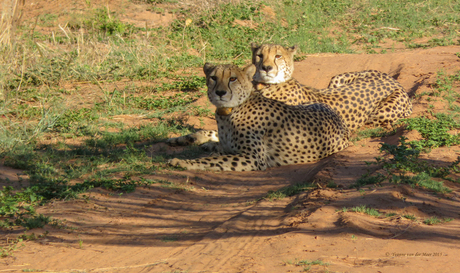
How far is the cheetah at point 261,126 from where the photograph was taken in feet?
19.8

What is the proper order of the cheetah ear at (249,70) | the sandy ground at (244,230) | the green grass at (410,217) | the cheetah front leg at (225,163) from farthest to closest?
the cheetah ear at (249,70), the cheetah front leg at (225,163), the green grass at (410,217), the sandy ground at (244,230)

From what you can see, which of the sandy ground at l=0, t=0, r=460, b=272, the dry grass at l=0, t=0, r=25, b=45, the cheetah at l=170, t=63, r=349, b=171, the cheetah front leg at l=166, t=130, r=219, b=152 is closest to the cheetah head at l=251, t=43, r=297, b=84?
the cheetah at l=170, t=63, r=349, b=171

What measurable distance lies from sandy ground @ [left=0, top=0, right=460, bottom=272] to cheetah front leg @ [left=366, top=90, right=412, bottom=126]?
1889 millimetres

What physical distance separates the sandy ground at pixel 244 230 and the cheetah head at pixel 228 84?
1136mm

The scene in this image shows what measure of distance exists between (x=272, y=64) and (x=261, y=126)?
1428 mm

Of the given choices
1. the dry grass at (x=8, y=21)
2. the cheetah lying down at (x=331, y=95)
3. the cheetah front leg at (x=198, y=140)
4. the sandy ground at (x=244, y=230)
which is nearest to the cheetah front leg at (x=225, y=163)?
the sandy ground at (x=244, y=230)

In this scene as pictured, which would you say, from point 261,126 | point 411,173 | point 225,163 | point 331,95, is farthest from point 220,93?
point 411,173

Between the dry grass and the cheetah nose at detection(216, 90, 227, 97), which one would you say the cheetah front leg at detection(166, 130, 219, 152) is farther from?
the dry grass

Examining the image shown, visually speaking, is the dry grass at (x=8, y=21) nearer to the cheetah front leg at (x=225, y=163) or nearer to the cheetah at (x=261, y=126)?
the cheetah at (x=261, y=126)

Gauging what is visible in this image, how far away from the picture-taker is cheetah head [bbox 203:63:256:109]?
6.02 metres

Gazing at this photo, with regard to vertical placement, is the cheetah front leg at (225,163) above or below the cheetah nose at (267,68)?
below

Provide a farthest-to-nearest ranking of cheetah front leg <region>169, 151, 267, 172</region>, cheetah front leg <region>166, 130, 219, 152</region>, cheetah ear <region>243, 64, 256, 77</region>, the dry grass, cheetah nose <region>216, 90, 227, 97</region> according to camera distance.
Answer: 1. the dry grass
2. cheetah front leg <region>166, 130, 219, 152</region>
3. cheetah ear <region>243, 64, 256, 77</region>
4. cheetah nose <region>216, 90, 227, 97</region>
5. cheetah front leg <region>169, 151, 267, 172</region>

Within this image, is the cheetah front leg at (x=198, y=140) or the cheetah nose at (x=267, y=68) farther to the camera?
the cheetah nose at (x=267, y=68)

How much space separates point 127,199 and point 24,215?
91 centimetres
